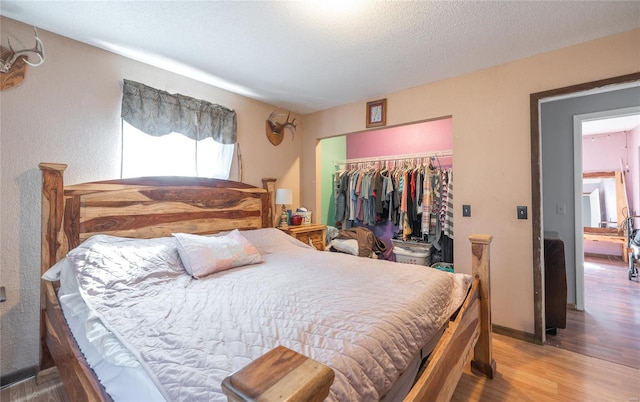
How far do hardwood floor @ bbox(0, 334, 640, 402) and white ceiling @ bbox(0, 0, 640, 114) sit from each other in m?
2.17

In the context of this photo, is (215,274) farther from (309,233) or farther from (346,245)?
(346,245)

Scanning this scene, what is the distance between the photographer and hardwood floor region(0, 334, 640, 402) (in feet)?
5.19

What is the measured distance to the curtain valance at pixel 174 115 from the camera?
214 centimetres

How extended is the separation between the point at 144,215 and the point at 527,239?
3.04 m

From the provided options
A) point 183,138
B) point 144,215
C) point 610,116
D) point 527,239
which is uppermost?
point 610,116

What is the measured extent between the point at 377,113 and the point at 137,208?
2448mm

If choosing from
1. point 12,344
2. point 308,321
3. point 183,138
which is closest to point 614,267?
point 308,321

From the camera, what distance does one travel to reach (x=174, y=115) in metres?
2.38

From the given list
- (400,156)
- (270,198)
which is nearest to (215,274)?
(270,198)

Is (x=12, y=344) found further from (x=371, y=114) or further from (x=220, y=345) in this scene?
(x=371, y=114)

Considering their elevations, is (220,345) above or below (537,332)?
above

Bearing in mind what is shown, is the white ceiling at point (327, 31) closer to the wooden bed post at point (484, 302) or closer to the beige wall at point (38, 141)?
the beige wall at point (38, 141)

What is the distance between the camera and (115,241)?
177 cm

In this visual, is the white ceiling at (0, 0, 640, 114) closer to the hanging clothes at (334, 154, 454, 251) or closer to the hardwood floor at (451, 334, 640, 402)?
the hanging clothes at (334, 154, 454, 251)
